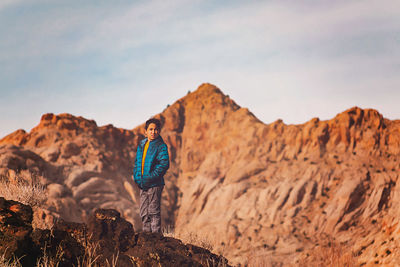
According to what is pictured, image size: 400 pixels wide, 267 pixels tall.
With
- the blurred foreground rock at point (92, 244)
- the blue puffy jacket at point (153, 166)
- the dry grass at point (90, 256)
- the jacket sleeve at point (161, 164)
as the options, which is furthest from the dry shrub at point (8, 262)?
the jacket sleeve at point (161, 164)

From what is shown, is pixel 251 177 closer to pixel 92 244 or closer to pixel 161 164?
pixel 161 164

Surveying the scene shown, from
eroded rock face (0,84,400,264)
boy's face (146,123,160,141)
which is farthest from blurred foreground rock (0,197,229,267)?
eroded rock face (0,84,400,264)

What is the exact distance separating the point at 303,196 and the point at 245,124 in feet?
36.0

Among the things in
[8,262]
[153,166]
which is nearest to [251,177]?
[153,166]

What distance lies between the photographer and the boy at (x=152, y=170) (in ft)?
40.6

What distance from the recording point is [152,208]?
12531mm

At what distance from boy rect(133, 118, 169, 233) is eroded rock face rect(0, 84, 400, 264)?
1032cm

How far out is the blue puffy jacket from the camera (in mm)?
12352

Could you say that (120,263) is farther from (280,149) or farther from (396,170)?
(280,149)

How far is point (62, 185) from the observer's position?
94.2 ft

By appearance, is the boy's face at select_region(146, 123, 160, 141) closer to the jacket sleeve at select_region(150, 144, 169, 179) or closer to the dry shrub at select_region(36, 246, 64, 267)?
the jacket sleeve at select_region(150, 144, 169, 179)

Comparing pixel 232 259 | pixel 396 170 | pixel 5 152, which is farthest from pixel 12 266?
pixel 396 170

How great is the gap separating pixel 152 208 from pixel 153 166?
127 cm

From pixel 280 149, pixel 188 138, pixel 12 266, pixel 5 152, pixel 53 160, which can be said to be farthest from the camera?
pixel 188 138
